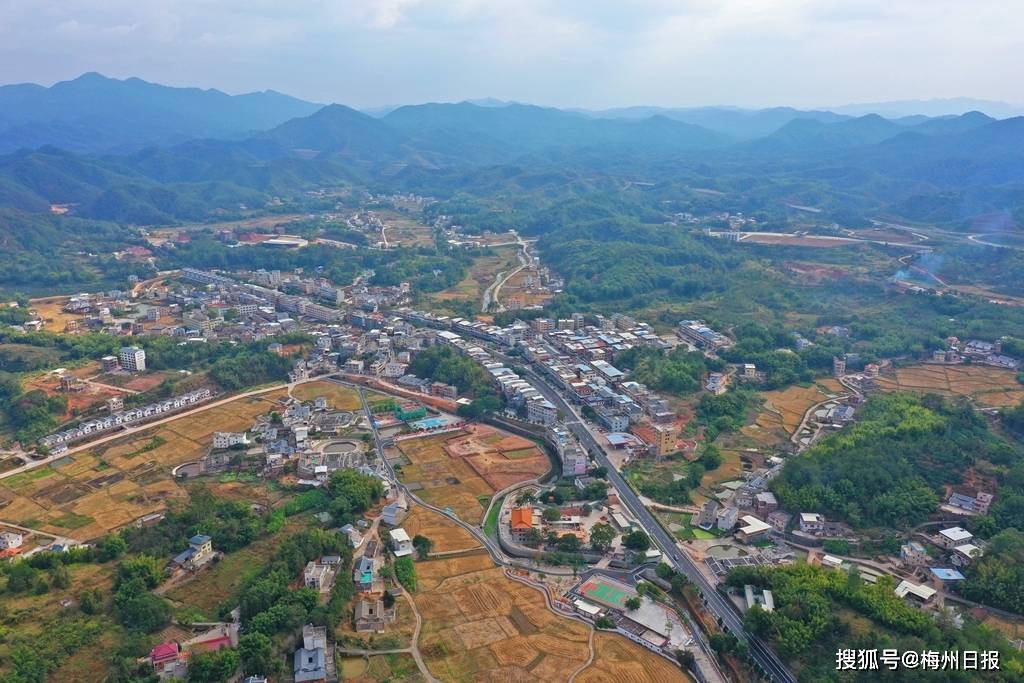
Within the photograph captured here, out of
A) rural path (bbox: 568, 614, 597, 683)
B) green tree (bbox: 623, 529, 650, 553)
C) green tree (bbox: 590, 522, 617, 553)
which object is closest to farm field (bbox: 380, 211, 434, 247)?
green tree (bbox: 590, 522, 617, 553)

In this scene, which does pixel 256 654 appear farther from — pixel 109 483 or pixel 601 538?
pixel 109 483

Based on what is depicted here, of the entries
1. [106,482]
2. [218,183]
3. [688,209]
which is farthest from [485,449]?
[218,183]

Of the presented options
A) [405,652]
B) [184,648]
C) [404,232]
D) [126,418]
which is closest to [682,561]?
[405,652]

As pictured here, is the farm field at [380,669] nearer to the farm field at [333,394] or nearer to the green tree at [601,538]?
the green tree at [601,538]

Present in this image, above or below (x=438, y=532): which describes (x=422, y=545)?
above

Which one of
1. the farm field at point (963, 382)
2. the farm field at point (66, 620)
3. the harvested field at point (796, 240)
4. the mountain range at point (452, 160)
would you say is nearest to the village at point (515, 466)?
the farm field at point (963, 382)

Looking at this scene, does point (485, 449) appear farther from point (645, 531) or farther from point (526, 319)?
point (526, 319)
